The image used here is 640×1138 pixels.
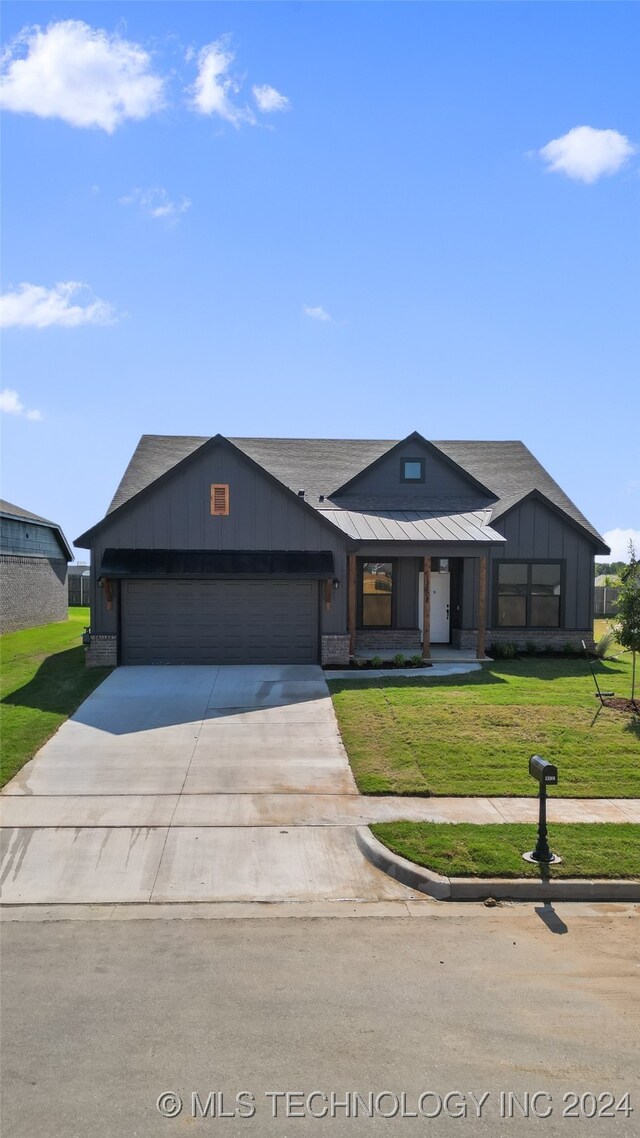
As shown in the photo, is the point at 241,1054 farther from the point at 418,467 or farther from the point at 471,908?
the point at 418,467

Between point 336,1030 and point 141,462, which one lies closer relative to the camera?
point 336,1030

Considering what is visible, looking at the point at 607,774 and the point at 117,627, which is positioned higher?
the point at 117,627

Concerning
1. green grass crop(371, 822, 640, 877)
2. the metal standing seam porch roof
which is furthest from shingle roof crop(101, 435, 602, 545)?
green grass crop(371, 822, 640, 877)

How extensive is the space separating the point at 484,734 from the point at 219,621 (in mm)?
8097

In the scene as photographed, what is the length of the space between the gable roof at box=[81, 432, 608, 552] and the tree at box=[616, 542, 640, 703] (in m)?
6.35

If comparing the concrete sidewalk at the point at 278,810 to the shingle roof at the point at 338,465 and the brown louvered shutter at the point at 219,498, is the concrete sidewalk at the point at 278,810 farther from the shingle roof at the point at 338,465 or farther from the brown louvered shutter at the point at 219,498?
the shingle roof at the point at 338,465

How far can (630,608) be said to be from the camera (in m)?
14.3

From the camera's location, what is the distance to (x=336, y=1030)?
477 centimetres

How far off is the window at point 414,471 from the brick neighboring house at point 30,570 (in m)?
14.4

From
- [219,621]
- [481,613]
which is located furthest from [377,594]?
[219,621]

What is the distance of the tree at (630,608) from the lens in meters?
14.2

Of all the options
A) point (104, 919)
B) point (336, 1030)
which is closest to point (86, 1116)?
point (336, 1030)

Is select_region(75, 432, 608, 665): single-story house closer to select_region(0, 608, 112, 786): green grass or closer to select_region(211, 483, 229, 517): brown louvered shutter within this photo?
select_region(211, 483, 229, 517): brown louvered shutter

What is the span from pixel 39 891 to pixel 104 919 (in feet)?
3.19
